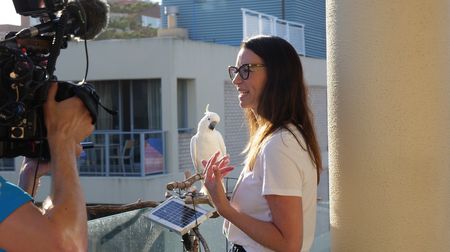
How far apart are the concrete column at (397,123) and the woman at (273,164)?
0.33 m

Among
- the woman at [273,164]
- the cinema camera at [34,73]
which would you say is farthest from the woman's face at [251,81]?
the cinema camera at [34,73]

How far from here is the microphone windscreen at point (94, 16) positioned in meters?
2.23

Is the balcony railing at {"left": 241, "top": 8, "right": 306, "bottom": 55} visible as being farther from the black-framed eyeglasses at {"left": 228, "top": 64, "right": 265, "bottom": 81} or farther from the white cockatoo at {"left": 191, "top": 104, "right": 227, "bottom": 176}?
the black-framed eyeglasses at {"left": 228, "top": 64, "right": 265, "bottom": 81}

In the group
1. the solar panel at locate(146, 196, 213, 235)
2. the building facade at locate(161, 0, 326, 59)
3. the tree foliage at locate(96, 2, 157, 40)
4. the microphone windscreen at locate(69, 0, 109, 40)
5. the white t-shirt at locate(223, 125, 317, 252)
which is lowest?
the solar panel at locate(146, 196, 213, 235)

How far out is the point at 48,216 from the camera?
1.75 metres

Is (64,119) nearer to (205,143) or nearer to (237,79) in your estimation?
(237,79)

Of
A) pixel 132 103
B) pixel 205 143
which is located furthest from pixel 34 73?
pixel 132 103

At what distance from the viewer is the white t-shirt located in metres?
2.27

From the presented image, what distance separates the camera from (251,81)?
2.49 meters

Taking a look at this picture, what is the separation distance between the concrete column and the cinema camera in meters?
1.17

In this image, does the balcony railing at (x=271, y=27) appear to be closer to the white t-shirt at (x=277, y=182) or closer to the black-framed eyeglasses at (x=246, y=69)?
the black-framed eyeglasses at (x=246, y=69)

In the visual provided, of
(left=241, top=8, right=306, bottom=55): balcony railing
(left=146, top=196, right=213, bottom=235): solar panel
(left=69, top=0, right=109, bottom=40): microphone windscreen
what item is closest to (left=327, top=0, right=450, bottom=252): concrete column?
(left=146, top=196, right=213, bottom=235): solar panel

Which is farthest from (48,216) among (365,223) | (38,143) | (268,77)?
(365,223)

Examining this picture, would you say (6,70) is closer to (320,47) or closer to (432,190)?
(432,190)
